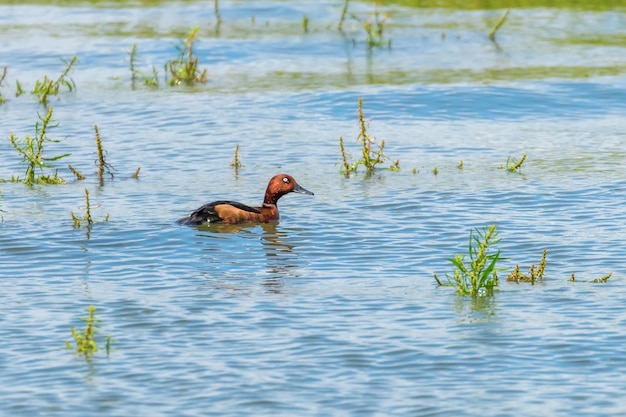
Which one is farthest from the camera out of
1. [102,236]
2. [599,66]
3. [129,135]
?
[599,66]

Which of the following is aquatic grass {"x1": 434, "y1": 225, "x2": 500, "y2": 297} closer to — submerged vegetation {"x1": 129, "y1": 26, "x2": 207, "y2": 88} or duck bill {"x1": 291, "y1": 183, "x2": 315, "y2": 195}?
duck bill {"x1": 291, "y1": 183, "x2": 315, "y2": 195}

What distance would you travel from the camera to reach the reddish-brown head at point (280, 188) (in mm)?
14359

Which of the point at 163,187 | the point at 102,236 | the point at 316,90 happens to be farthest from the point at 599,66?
the point at 102,236

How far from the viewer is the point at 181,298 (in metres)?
10.9

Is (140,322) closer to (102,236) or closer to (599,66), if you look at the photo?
(102,236)

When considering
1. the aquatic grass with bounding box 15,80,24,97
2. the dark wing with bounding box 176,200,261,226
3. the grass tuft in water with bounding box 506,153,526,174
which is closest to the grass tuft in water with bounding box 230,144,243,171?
the dark wing with bounding box 176,200,261,226

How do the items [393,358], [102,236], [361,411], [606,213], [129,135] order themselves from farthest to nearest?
[129,135]
[606,213]
[102,236]
[393,358]
[361,411]

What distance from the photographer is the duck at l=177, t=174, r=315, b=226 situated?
13352 mm

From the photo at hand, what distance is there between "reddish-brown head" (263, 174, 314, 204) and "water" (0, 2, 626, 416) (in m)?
0.26

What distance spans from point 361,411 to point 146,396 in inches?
57.9

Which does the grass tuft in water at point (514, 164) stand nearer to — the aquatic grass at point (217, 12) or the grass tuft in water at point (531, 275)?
the grass tuft in water at point (531, 275)

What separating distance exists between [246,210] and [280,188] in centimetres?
69

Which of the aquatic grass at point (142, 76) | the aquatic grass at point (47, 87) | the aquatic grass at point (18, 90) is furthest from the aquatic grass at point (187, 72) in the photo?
the aquatic grass at point (18, 90)

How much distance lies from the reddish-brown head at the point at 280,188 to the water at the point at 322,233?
0.26 m
